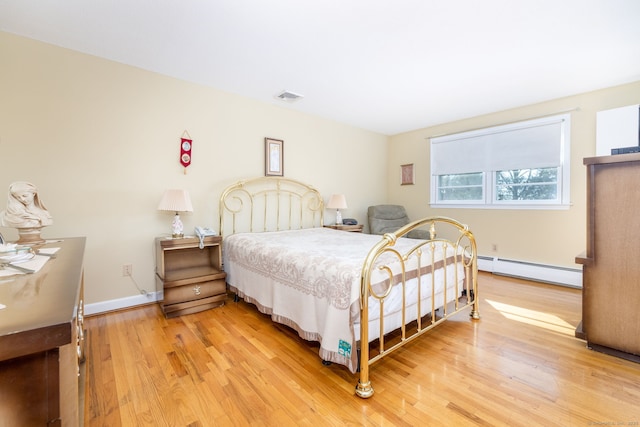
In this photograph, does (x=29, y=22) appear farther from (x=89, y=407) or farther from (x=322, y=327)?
(x=322, y=327)

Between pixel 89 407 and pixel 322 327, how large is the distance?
1.32m

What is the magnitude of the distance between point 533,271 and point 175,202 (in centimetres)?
451

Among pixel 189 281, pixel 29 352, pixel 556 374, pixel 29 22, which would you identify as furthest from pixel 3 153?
pixel 556 374

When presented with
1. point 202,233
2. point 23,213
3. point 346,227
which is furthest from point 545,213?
point 23,213

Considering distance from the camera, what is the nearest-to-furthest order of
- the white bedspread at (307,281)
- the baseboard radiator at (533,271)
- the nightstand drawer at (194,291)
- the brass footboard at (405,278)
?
the brass footboard at (405,278) → the white bedspread at (307,281) → the nightstand drawer at (194,291) → the baseboard radiator at (533,271)

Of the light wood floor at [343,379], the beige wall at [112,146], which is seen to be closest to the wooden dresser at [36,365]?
the light wood floor at [343,379]

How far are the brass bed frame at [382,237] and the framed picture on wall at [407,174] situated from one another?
39.4 inches

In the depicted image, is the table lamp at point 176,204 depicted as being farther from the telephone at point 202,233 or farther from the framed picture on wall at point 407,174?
the framed picture on wall at point 407,174

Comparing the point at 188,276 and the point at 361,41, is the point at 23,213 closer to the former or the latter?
the point at 188,276

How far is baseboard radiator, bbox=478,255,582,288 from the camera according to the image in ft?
11.5

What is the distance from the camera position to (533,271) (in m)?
3.80

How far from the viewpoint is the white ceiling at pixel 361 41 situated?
2010 millimetres

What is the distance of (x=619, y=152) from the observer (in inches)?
79.5

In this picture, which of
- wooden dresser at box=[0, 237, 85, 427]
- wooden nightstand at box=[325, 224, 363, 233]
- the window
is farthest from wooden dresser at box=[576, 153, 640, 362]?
wooden dresser at box=[0, 237, 85, 427]
